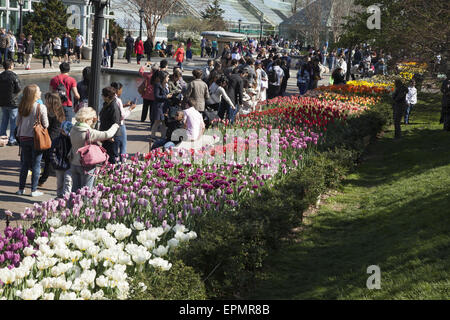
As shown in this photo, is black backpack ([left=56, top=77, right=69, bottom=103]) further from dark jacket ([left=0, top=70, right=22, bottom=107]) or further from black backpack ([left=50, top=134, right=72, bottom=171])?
black backpack ([left=50, top=134, right=72, bottom=171])

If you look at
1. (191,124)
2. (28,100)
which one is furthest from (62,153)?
(191,124)

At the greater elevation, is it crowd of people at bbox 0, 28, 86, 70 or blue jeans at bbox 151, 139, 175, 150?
crowd of people at bbox 0, 28, 86, 70

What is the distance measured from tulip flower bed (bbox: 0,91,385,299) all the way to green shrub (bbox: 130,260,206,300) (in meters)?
0.09

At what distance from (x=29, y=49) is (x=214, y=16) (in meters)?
48.6

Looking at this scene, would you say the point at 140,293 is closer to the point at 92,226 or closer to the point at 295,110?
the point at 92,226

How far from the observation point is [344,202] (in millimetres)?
10039

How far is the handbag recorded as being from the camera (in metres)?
8.80

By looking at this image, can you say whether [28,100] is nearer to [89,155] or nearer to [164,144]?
[89,155]

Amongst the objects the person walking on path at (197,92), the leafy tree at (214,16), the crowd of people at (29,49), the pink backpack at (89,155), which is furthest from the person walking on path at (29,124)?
the leafy tree at (214,16)

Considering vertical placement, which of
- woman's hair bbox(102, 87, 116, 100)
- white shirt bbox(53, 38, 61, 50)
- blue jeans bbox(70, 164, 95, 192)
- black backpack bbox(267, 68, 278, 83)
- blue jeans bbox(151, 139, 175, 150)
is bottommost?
blue jeans bbox(70, 164, 95, 192)

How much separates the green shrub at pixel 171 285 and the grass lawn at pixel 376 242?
1.27 metres

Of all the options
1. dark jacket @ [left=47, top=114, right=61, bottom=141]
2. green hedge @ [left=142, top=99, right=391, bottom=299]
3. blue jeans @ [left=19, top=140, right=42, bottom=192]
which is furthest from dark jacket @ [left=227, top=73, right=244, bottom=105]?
blue jeans @ [left=19, top=140, right=42, bottom=192]
